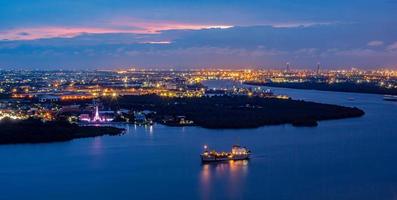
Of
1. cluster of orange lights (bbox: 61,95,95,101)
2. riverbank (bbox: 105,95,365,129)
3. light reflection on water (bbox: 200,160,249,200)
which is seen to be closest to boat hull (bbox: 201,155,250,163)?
light reflection on water (bbox: 200,160,249,200)

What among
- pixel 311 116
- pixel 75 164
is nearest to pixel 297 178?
pixel 75 164

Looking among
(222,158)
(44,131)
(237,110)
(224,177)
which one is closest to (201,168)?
(224,177)

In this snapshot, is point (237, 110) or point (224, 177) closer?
point (224, 177)

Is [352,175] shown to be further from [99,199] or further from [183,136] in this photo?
[183,136]

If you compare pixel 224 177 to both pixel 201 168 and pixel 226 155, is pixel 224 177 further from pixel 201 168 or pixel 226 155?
pixel 226 155

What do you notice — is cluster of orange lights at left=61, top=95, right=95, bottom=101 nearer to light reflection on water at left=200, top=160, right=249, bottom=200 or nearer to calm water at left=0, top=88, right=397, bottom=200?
calm water at left=0, top=88, right=397, bottom=200

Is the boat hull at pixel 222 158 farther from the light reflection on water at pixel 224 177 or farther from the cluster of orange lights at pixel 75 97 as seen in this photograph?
the cluster of orange lights at pixel 75 97
